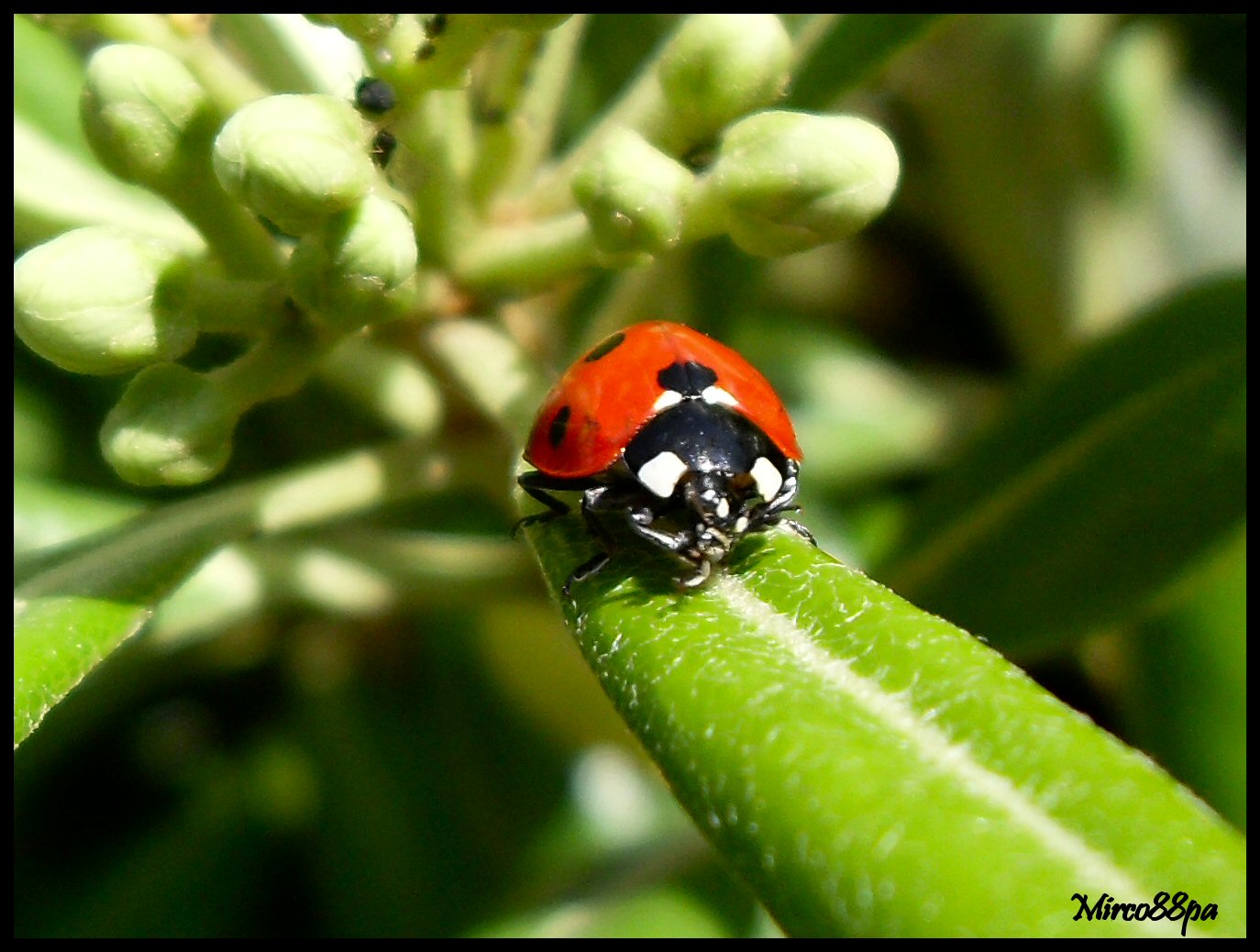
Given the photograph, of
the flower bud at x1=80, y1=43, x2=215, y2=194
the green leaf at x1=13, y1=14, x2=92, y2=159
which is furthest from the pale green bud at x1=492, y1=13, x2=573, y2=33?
the green leaf at x1=13, y1=14, x2=92, y2=159

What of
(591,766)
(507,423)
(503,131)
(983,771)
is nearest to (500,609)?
(591,766)

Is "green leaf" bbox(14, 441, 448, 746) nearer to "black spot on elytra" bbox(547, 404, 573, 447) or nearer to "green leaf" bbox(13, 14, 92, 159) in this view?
"black spot on elytra" bbox(547, 404, 573, 447)

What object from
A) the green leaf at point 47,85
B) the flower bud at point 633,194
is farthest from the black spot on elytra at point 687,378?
the green leaf at point 47,85

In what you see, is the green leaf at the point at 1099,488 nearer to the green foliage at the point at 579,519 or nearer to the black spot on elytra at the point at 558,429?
the green foliage at the point at 579,519

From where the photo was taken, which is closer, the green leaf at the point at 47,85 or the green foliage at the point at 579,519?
the green foliage at the point at 579,519

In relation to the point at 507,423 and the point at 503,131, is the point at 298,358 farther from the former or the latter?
the point at 503,131

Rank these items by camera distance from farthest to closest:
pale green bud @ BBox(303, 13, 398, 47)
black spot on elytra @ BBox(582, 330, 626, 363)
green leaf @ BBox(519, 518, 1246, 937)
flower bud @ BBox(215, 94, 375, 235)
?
black spot on elytra @ BBox(582, 330, 626, 363) → pale green bud @ BBox(303, 13, 398, 47) → flower bud @ BBox(215, 94, 375, 235) → green leaf @ BBox(519, 518, 1246, 937)
